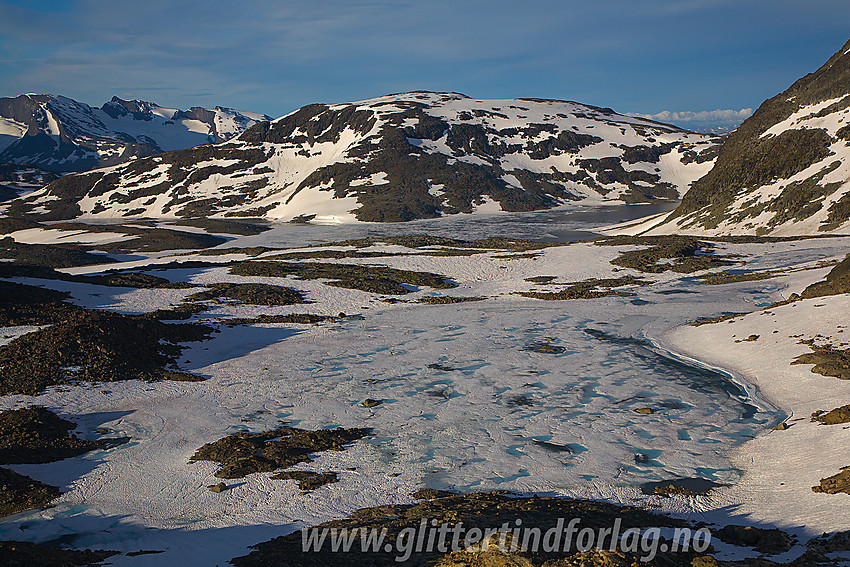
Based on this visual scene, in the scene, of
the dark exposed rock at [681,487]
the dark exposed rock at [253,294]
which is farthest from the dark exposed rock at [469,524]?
the dark exposed rock at [253,294]

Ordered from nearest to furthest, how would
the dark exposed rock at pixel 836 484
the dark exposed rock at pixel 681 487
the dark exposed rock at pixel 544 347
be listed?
the dark exposed rock at pixel 836 484, the dark exposed rock at pixel 681 487, the dark exposed rock at pixel 544 347

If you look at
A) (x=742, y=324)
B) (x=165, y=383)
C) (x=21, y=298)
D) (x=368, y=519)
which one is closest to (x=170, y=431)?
(x=165, y=383)

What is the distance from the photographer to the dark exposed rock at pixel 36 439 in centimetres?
1429

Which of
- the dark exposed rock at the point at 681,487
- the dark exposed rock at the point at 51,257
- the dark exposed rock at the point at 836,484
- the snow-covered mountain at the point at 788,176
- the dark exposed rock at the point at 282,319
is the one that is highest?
the snow-covered mountain at the point at 788,176

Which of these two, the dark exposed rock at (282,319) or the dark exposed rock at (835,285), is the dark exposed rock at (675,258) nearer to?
the dark exposed rock at (835,285)

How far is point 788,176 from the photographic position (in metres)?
61.4

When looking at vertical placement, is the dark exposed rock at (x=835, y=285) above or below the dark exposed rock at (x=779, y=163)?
below

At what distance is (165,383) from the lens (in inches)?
812

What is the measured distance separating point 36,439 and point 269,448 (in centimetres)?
572

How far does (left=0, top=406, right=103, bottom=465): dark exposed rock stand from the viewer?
14289mm

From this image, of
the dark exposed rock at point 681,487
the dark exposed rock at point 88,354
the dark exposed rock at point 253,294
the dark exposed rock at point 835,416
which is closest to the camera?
the dark exposed rock at point 681,487

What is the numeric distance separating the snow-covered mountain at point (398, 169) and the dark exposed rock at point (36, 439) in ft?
313

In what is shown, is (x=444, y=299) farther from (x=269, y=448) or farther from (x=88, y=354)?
(x=269, y=448)

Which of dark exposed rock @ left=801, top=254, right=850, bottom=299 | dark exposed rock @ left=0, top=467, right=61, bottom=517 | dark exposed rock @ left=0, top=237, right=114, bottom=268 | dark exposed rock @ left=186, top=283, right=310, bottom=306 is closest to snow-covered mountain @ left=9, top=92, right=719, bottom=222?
dark exposed rock @ left=0, top=237, right=114, bottom=268
